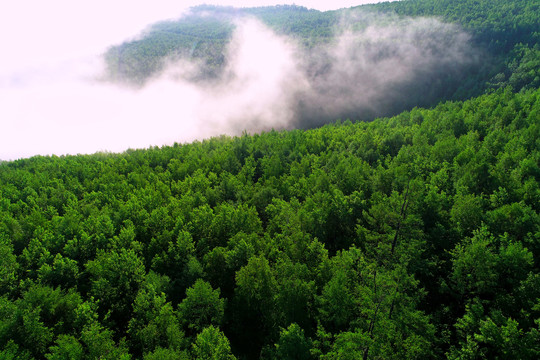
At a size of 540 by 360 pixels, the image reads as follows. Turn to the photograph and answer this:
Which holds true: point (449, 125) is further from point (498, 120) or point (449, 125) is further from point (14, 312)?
point (14, 312)

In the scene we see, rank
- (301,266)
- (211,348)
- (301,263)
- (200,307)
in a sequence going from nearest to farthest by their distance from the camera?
(211,348) → (301,266) → (200,307) → (301,263)

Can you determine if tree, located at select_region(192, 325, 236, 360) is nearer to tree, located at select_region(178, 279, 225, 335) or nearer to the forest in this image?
the forest

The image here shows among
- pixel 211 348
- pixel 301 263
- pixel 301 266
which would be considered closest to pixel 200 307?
pixel 211 348

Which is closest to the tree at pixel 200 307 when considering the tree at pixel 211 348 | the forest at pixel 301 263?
the forest at pixel 301 263

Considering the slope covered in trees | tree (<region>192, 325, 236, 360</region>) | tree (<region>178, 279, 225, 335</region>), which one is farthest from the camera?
tree (<region>178, 279, 225, 335</region>)

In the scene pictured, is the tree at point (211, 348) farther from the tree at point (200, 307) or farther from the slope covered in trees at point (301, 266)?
the tree at point (200, 307)

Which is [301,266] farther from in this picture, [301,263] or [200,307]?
[200,307]

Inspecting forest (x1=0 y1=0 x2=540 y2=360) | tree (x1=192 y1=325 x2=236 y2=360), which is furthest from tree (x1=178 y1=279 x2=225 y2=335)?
tree (x1=192 y1=325 x2=236 y2=360)
